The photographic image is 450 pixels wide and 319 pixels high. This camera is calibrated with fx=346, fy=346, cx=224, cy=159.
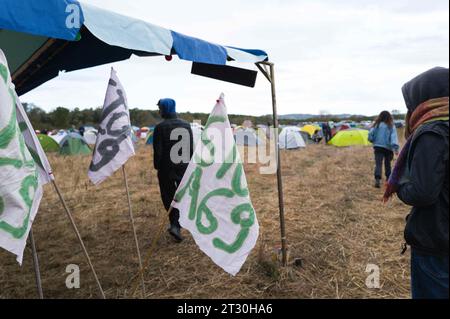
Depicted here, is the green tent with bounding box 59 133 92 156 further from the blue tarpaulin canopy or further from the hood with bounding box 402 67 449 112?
the hood with bounding box 402 67 449 112

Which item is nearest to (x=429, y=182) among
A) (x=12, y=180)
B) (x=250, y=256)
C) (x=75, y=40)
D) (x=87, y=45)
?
(x=12, y=180)

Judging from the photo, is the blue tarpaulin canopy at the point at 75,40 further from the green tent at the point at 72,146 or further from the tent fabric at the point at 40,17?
the green tent at the point at 72,146

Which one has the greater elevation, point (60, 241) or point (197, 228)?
point (197, 228)

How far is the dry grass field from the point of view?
3578 mm

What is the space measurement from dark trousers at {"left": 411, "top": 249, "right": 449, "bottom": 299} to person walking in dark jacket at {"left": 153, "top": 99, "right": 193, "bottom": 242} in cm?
332

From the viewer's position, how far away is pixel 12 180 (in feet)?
7.27

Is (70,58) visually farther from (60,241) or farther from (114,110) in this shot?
(60,241)

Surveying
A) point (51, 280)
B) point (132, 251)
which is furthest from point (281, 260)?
point (51, 280)

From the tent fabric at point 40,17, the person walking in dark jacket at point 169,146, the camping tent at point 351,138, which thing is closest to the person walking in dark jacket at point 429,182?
the tent fabric at point 40,17

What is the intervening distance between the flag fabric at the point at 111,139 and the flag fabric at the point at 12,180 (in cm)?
154

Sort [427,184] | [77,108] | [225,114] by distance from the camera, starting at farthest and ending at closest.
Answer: [77,108]
[225,114]
[427,184]

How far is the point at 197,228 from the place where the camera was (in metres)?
2.80

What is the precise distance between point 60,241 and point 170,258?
1.89m
